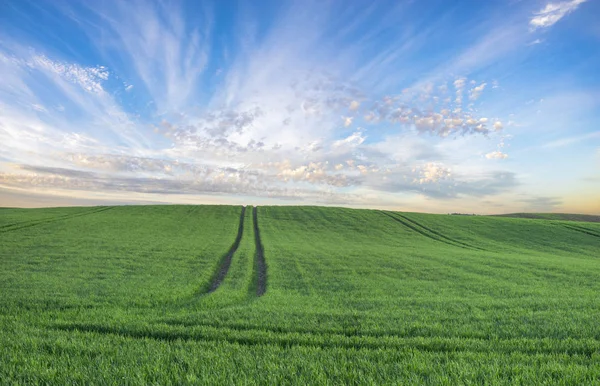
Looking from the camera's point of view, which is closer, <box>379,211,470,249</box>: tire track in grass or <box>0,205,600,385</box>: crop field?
<box>0,205,600,385</box>: crop field

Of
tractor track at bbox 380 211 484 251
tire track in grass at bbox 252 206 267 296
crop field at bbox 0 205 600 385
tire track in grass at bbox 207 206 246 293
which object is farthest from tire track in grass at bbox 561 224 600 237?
tire track in grass at bbox 207 206 246 293

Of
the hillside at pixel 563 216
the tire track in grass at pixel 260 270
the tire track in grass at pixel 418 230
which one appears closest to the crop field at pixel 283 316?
the tire track in grass at pixel 260 270

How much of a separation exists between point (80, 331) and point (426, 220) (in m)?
68.2

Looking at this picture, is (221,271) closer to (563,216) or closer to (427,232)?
(427,232)

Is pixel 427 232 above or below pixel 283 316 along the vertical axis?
above

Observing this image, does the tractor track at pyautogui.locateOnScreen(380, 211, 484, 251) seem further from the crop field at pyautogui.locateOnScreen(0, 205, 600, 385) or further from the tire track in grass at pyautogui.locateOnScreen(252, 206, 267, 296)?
the tire track in grass at pyautogui.locateOnScreen(252, 206, 267, 296)

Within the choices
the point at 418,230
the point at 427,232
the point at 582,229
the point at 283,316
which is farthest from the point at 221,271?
the point at 582,229

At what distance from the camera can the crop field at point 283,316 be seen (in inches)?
263

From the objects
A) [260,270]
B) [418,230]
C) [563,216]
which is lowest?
[260,270]

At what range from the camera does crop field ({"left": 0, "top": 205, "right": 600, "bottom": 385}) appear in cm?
667

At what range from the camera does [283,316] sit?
11.9 meters

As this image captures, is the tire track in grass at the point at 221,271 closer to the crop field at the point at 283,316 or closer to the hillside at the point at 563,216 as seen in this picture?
the crop field at the point at 283,316

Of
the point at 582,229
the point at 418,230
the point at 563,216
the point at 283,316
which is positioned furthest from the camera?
the point at 563,216

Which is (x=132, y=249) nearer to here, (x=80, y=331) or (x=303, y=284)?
(x=303, y=284)
